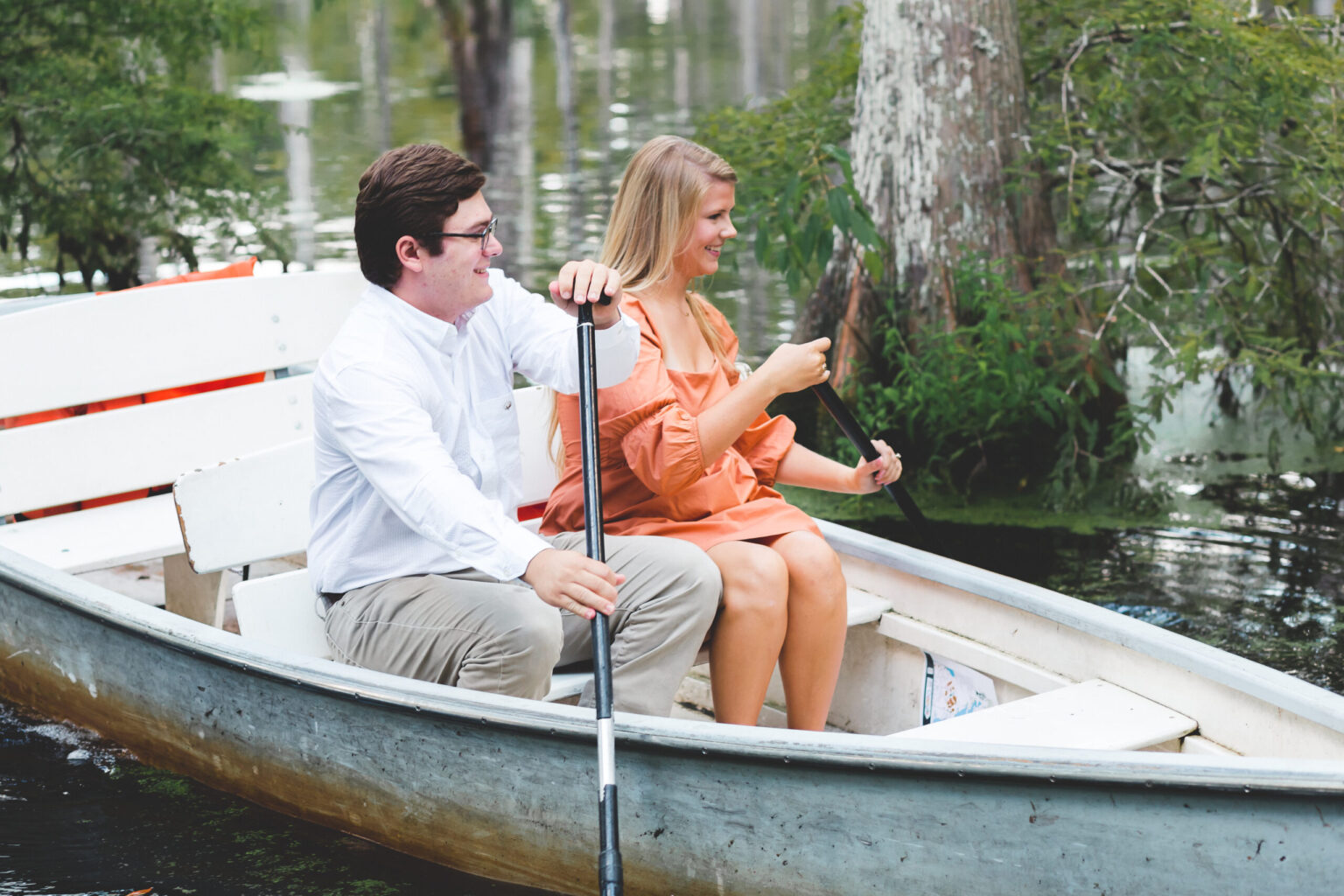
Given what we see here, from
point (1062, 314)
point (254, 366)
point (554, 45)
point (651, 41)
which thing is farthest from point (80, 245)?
point (651, 41)

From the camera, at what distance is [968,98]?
6.14 meters

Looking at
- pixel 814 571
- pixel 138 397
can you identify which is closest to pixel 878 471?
pixel 814 571

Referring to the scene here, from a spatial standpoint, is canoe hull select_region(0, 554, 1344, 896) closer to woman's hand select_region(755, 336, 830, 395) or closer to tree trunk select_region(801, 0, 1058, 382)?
woman's hand select_region(755, 336, 830, 395)

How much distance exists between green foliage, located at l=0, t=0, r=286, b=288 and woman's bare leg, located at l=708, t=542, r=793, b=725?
4434 mm

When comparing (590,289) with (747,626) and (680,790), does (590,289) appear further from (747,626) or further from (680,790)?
(680,790)

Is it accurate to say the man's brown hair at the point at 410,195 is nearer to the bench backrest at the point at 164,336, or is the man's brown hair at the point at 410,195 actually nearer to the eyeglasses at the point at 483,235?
the eyeglasses at the point at 483,235

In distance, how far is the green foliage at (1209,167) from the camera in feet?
17.9

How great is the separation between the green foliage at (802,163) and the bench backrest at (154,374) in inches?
62.5

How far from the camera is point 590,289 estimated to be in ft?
9.55

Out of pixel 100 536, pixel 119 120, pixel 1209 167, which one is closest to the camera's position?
pixel 100 536

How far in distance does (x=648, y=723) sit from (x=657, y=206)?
43.8 inches

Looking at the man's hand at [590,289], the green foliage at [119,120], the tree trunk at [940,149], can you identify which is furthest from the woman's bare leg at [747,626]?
the green foliage at [119,120]

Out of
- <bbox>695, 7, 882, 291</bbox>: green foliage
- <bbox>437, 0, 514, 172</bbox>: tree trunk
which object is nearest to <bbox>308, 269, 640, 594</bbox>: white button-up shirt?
<bbox>695, 7, 882, 291</bbox>: green foliage

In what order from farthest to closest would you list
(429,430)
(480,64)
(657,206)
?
1. (480,64)
2. (657,206)
3. (429,430)
